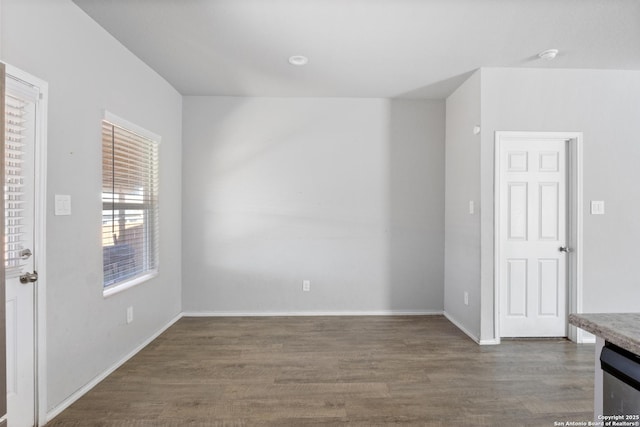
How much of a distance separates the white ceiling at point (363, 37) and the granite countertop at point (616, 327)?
6.50 ft

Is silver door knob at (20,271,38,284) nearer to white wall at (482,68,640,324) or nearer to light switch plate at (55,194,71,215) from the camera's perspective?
light switch plate at (55,194,71,215)

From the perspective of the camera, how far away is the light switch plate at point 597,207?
316cm

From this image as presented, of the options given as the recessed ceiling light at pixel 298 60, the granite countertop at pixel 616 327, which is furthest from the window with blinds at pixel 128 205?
the granite countertop at pixel 616 327

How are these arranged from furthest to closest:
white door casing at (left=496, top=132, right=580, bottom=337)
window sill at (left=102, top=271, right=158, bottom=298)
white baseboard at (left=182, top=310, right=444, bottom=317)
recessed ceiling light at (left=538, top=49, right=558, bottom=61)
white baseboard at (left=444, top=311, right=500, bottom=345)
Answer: white baseboard at (left=182, top=310, right=444, bottom=317)
white door casing at (left=496, top=132, right=580, bottom=337)
white baseboard at (left=444, top=311, right=500, bottom=345)
recessed ceiling light at (left=538, top=49, right=558, bottom=61)
window sill at (left=102, top=271, right=158, bottom=298)

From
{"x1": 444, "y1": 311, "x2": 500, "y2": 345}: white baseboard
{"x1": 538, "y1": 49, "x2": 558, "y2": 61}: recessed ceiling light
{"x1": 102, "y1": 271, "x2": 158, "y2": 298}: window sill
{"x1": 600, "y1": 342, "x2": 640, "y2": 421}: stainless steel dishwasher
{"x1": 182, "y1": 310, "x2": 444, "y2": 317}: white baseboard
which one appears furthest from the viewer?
{"x1": 182, "y1": 310, "x2": 444, "y2": 317}: white baseboard

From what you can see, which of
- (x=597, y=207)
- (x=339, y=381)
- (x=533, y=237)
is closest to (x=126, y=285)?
(x=339, y=381)

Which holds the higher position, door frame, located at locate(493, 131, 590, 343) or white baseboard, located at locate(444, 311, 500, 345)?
door frame, located at locate(493, 131, 590, 343)

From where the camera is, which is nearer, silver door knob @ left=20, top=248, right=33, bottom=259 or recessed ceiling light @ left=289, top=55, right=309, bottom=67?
silver door knob @ left=20, top=248, right=33, bottom=259

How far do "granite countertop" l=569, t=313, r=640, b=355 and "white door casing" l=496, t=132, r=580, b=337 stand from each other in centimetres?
A: 214

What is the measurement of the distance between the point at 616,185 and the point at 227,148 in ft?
13.5

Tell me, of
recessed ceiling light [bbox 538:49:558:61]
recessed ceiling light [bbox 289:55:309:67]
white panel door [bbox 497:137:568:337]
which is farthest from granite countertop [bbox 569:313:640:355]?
recessed ceiling light [bbox 289:55:309:67]

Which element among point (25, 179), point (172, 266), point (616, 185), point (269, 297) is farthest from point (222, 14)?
point (616, 185)

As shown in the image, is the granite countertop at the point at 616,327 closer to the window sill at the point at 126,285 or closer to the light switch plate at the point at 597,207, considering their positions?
the light switch plate at the point at 597,207

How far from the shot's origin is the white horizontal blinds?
68.0 inches
